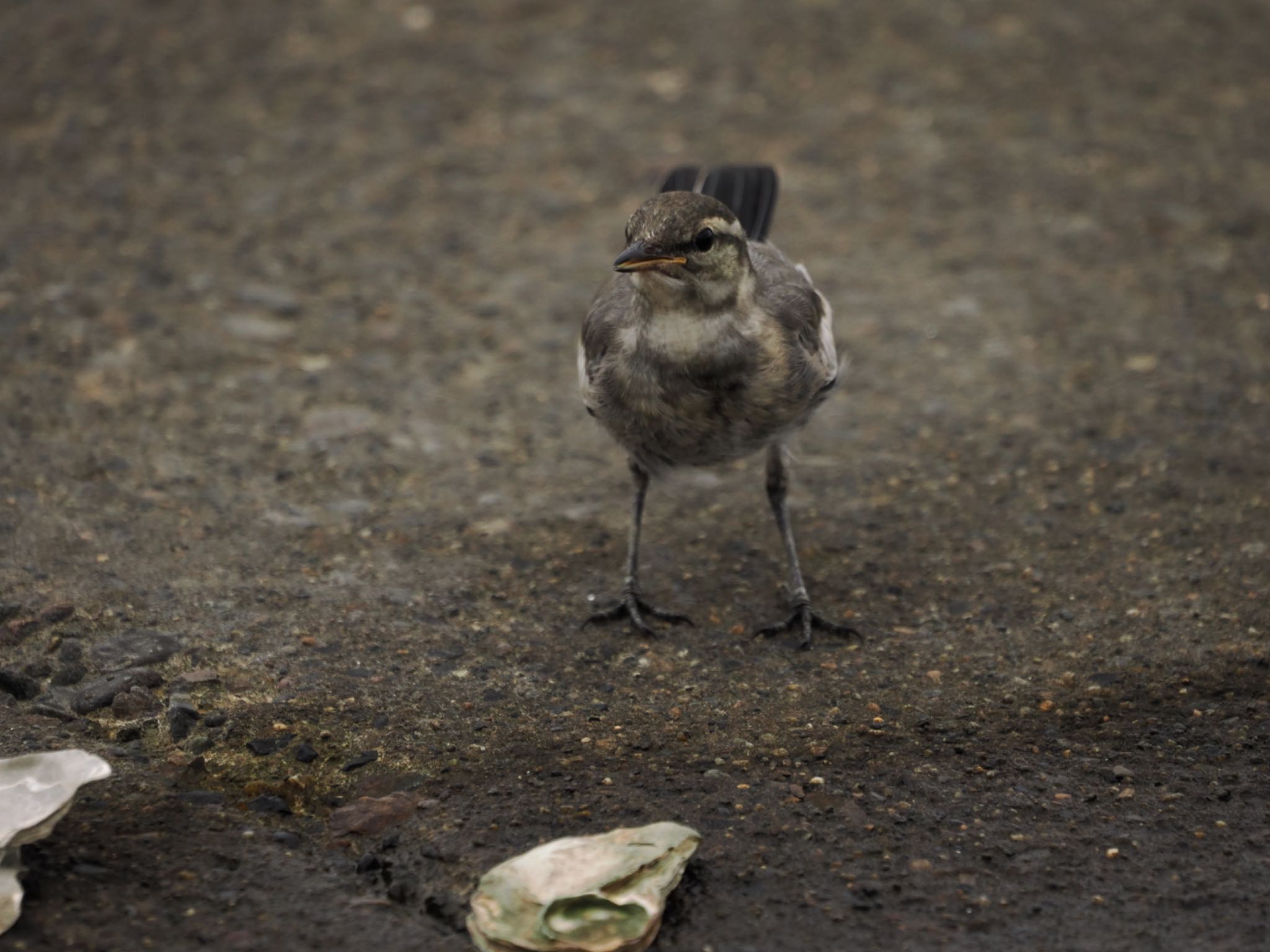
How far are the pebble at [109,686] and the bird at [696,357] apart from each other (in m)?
1.38

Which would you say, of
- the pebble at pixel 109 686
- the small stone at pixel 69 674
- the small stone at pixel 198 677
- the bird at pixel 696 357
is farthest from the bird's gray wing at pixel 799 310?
the small stone at pixel 69 674

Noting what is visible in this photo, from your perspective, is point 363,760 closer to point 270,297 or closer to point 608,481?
point 608,481

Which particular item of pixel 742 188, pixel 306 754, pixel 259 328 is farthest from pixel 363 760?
pixel 259 328

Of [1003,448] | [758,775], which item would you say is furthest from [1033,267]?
[758,775]

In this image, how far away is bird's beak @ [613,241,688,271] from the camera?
14.2ft

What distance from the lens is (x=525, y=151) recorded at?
25.9 ft

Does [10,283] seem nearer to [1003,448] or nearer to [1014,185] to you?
[1003,448]

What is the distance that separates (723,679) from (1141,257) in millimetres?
3693

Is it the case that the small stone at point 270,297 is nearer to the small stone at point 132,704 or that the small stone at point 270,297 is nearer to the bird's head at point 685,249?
the bird's head at point 685,249

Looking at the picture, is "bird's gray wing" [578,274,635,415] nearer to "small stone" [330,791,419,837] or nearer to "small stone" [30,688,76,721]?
"small stone" [330,791,419,837]

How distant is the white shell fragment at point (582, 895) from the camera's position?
3205 mm

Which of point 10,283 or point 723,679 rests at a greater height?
point 10,283

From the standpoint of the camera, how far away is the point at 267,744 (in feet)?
13.2

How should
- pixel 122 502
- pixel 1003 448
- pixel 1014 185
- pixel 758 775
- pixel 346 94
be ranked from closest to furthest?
pixel 758 775
pixel 122 502
pixel 1003 448
pixel 1014 185
pixel 346 94
